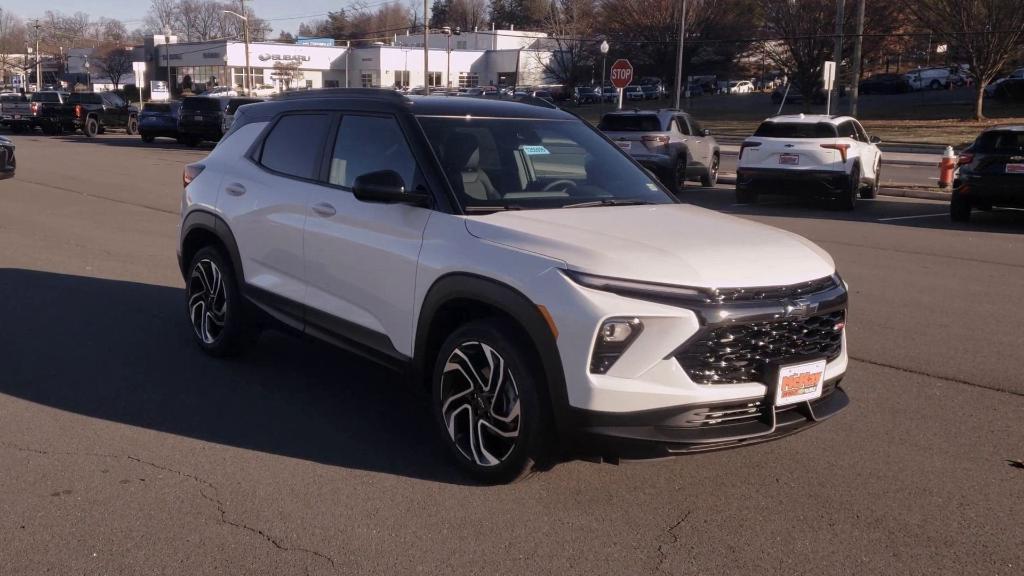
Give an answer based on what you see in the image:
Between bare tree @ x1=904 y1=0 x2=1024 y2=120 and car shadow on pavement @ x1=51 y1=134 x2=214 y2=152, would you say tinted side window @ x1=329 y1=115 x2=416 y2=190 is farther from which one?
bare tree @ x1=904 y1=0 x2=1024 y2=120

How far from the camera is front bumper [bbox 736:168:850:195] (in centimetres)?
1688

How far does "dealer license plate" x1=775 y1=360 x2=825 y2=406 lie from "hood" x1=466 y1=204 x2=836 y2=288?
379 mm

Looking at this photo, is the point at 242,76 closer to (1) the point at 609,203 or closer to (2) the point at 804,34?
(2) the point at 804,34

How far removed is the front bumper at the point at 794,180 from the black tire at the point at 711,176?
4.80 m

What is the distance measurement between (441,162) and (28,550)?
101 inches

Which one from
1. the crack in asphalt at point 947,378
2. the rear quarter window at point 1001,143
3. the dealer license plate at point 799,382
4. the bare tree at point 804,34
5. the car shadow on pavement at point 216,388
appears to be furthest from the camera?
the bare tree at point 804,34

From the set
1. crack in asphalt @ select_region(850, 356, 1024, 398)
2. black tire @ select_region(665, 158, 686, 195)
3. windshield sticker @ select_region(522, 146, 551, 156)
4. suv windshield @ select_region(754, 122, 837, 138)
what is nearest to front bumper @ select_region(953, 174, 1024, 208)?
suv windshield @ select_region(754, 122, 837, 138)

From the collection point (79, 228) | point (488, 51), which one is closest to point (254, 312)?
point (79, 228)

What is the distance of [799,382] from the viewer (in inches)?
170

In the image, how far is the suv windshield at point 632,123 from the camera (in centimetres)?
2041

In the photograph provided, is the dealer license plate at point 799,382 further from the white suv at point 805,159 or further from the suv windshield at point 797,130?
the suv windshield at point 797,130

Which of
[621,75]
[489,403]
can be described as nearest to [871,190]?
[621,75]

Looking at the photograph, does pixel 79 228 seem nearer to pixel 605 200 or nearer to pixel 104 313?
pixel 104 313

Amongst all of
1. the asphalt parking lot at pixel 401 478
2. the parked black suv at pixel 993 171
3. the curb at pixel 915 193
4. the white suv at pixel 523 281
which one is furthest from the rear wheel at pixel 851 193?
the white suv at pixel 523 281
